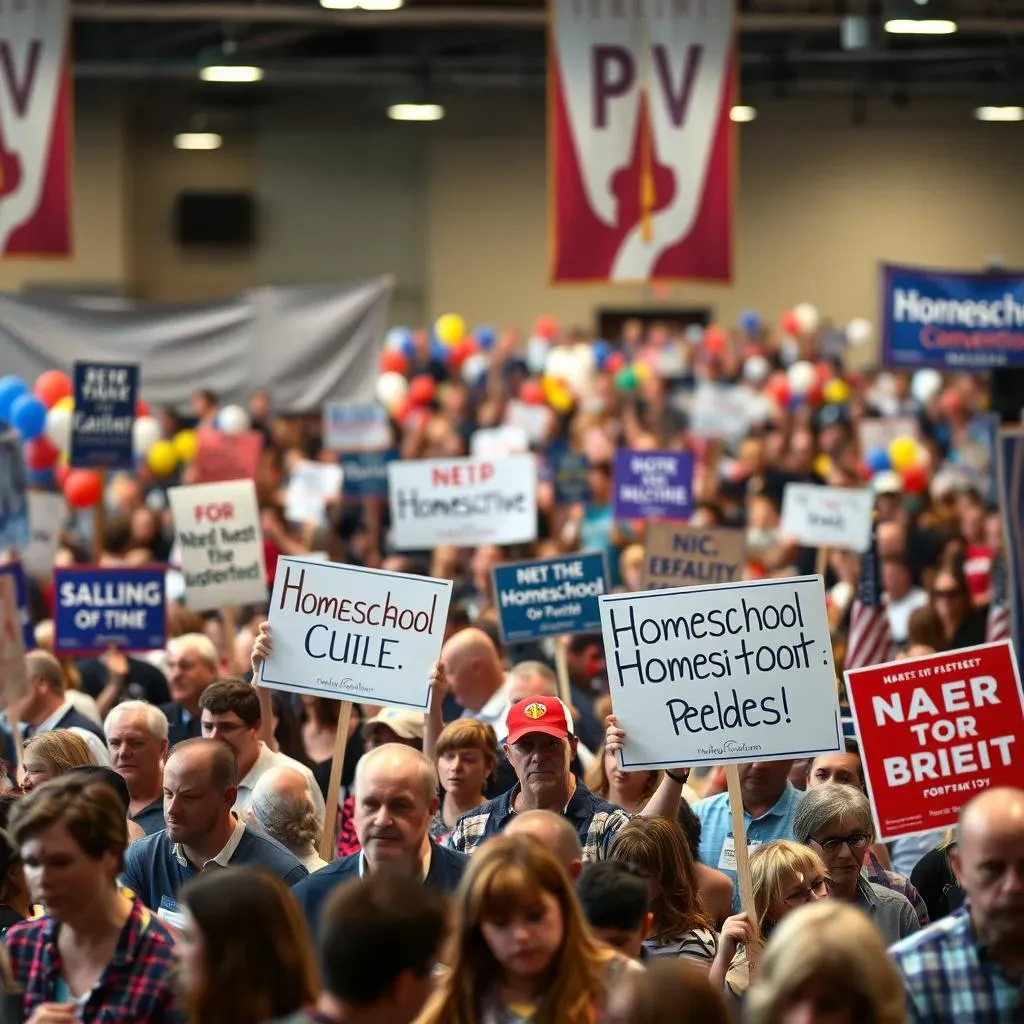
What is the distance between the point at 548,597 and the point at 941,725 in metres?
4.41

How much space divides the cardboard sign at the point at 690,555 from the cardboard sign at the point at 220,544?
7.32ft

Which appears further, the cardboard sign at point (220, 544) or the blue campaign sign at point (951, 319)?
the blue campaign sign at point (951, 319)

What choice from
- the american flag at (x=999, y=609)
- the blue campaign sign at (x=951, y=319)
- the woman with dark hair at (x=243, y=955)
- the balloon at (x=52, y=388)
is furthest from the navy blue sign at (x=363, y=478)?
the woman with dark hair at (x=243, y=955)

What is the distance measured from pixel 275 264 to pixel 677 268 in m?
23.9

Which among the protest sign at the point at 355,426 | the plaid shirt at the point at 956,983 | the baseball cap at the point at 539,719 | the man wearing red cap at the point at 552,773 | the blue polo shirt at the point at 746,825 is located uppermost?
the protest sign at the point at 355,426

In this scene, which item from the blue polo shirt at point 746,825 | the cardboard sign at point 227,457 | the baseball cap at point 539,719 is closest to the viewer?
the baseball cap at point 539,719

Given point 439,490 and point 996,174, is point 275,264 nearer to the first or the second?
point 996,174

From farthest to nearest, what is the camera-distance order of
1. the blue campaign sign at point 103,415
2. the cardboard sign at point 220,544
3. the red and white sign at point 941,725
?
the blue campaign sign at point 103,415, the cardboard sign at point 220,544, the red and white sign at point 941,725

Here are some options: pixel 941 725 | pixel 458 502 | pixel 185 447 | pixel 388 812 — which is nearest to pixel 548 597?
pixel 458 502

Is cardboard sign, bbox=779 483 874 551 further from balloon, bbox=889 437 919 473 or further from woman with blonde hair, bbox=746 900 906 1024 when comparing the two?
woman with blonde hair, bbox=746 900 906 1024

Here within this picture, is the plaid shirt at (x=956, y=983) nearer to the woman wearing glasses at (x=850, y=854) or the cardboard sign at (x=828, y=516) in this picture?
the woman wearing glasses at (x=850, y=854)

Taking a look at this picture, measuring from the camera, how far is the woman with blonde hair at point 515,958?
4.61 metres

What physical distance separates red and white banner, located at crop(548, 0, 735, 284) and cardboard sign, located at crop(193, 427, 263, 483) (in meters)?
3.92

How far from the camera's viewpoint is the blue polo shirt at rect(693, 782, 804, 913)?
298 inches
